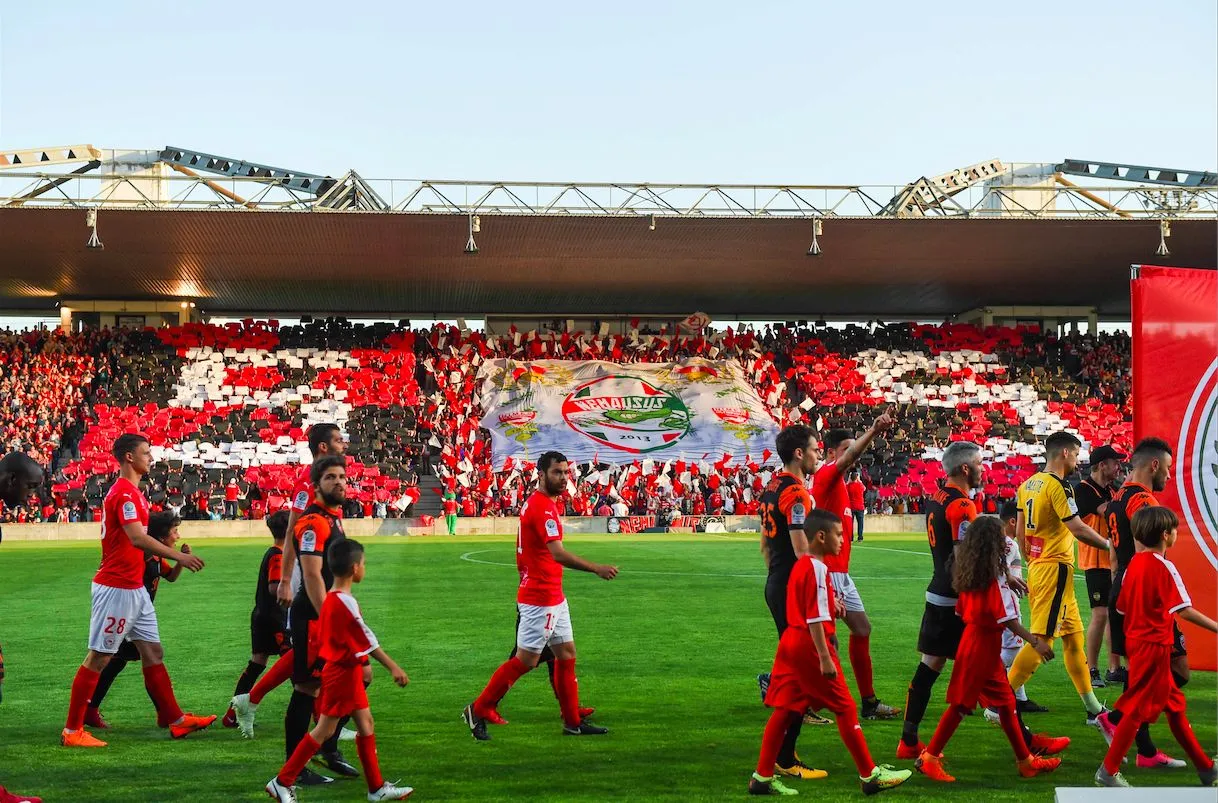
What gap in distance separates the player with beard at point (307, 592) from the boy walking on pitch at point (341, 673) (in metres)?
0.48

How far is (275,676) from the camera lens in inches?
319

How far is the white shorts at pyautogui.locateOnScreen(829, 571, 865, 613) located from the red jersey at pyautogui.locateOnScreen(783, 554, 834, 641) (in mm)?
2140

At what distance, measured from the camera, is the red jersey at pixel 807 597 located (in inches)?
263

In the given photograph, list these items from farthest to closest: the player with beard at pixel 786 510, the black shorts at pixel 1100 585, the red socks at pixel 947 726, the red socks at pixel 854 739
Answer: the black shorts at pixel 1100 585 < the player with beard at pixel 786 510 < the red socks at pixel 947 726 < the red socks at pixel 854 739

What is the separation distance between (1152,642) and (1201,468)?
4.04 m

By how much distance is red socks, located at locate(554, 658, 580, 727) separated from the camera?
27.7 ft

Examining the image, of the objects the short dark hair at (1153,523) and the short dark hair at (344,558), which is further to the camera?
the short dark hair at (1153,523)

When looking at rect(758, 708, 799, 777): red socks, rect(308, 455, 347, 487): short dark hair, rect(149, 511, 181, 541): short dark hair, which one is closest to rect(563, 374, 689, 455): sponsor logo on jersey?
rect(149, 511, 181, 541): short dark hair

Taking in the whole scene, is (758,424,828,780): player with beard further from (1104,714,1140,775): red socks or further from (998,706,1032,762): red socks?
(1104,714,1140,775): red socks

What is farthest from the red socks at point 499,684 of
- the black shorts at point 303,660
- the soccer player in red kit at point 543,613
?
the black shorts at point 303,660

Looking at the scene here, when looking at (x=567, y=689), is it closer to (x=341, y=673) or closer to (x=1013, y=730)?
(x=341, y=673)

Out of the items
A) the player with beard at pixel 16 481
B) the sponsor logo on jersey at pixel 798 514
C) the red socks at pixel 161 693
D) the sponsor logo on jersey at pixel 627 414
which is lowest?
the red socks at pixel 161 693

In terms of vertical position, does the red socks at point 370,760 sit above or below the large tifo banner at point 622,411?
below

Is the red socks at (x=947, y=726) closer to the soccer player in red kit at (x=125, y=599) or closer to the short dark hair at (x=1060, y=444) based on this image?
the short dark hair at (x=1060, y=444)
